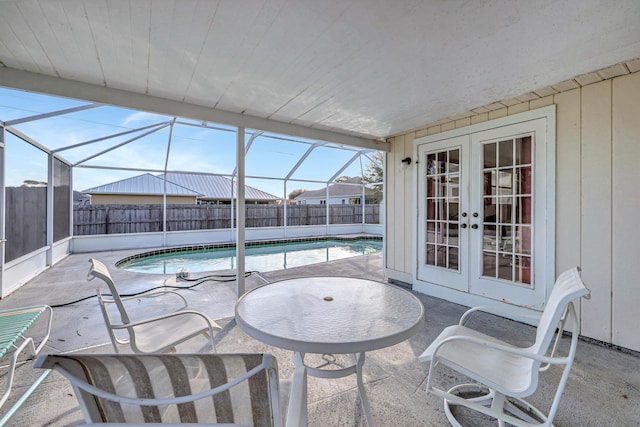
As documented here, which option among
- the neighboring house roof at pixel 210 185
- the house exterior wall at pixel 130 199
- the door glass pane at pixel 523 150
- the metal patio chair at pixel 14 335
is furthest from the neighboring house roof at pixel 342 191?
the metal patio chair at pixel 14 335

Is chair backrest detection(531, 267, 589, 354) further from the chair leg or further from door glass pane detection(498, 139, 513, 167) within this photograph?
door glass pane detection(498, 139, 513, 167)

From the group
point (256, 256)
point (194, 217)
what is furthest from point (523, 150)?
point (194, 217)

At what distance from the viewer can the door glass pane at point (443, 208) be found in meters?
3.80

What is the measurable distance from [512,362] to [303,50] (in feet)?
8.11

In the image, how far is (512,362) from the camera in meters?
1.61

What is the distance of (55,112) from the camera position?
13.4 ft

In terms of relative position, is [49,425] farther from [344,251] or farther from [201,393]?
[344,251]

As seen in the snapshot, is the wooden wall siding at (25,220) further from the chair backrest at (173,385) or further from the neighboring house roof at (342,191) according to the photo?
the neighboring house roof at (342,191)

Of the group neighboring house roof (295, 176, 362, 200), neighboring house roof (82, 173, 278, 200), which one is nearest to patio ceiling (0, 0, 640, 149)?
neighboring house roof (82, 173, 278, 200)

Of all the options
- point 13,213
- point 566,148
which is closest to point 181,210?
point 13,213

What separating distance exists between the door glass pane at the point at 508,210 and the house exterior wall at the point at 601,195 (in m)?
0.28

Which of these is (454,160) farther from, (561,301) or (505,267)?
(561,301)

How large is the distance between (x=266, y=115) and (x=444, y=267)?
3.18 meters

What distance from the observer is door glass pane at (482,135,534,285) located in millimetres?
3129
